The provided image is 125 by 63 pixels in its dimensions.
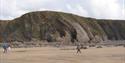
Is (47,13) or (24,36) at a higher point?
(47,13)

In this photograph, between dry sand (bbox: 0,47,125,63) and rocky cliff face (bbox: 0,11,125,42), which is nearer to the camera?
dry sand (bbox: 0,47,125,63)

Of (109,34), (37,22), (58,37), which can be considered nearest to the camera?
(58,37)

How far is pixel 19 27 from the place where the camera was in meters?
109

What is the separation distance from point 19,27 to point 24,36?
7165mm

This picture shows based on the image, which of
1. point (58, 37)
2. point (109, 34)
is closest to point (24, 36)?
point (58, 37)

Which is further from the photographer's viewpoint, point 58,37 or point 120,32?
point 120,32

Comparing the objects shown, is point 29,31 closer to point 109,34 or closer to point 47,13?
point 47,13

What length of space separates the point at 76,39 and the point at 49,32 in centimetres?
948

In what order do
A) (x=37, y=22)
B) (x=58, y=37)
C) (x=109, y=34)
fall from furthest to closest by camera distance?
(x=109, y=34)
(x=37, y=22)
(x=58, y=37)

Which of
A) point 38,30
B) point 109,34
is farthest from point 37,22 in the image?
point 109,34

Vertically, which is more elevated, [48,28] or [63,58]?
[63,58]

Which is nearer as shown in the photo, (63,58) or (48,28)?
(63,58)

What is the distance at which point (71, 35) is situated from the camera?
105125 mm

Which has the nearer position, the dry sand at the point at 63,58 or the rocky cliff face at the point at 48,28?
the dry sand at the point at 63,58
